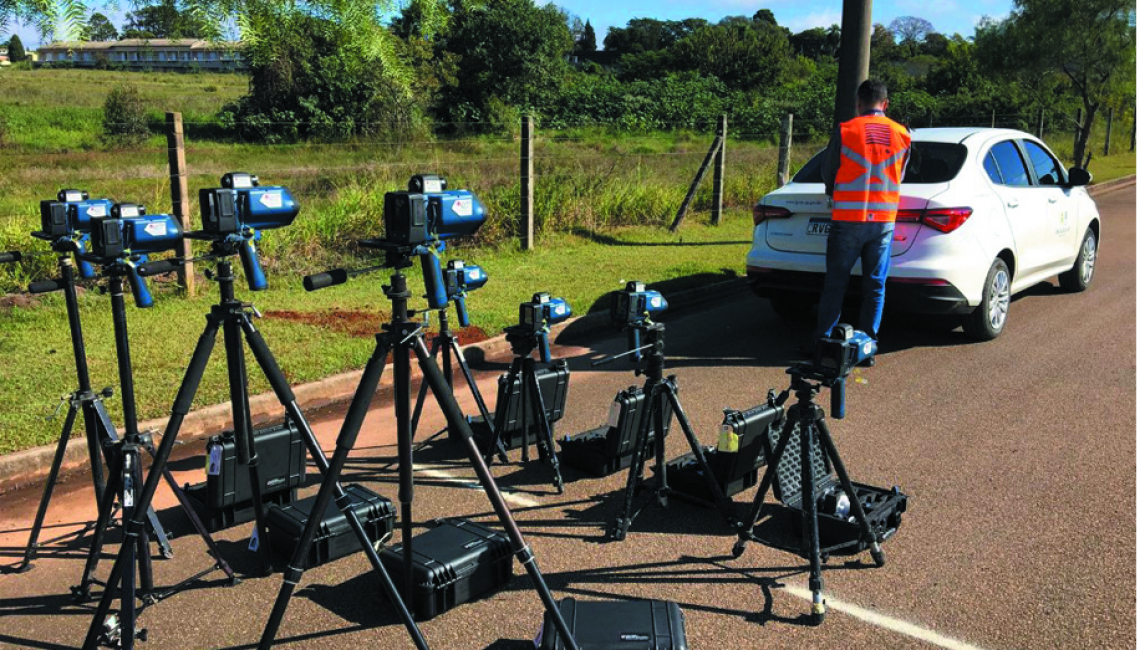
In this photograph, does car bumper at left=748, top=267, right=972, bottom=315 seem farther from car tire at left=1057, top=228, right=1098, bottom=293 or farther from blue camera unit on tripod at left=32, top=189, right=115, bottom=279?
blue camera unit on tripod at left=32, top=189, right=115, bottom=279

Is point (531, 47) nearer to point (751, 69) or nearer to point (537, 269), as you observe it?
point (751, 69)

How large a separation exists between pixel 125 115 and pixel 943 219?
→ 58.8 feet

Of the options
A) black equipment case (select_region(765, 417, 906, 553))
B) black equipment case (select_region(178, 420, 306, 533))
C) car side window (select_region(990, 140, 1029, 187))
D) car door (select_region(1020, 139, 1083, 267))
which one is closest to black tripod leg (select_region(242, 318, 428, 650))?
black equipment case (select_region(178, 420, 306, 533))

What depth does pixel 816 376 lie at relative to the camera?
11.7 ft

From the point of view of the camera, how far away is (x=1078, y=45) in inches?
902

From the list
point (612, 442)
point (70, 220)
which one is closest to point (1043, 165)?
point (612, 442)

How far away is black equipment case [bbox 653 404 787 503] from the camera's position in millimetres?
4273

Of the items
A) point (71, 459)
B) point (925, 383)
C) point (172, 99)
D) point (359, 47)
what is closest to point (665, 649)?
point (359, 47)

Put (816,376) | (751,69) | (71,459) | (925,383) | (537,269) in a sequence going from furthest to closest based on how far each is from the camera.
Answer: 1. (751,69)
2. (537,269)
3. (925,383)
4. (71,459)
5. (816,376)

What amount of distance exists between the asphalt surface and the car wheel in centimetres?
76

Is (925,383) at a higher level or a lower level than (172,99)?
lower

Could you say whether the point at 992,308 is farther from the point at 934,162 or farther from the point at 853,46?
the point at 853,46

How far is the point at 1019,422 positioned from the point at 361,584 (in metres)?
4.19

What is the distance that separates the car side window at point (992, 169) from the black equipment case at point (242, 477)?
606cm
